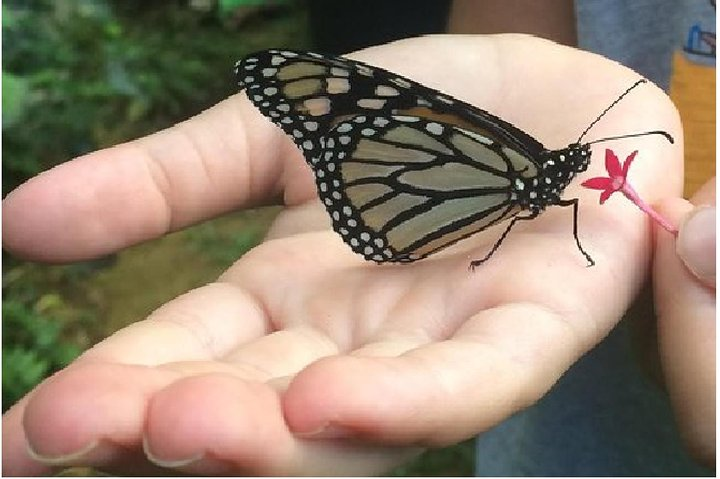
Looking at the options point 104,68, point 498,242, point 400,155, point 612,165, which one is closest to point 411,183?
point 400,155

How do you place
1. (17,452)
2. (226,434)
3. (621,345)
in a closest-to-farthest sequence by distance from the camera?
(226,434)
(17,452)
(621,345)

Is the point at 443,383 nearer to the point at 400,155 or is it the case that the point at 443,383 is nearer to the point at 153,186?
the point at 400,155

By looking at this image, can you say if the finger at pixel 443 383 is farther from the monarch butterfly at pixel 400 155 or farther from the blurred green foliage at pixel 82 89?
the blurred green foliage at pixel 82 89

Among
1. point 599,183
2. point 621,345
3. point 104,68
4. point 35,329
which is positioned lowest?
point 35,329

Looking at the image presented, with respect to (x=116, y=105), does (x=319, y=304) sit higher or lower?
higher

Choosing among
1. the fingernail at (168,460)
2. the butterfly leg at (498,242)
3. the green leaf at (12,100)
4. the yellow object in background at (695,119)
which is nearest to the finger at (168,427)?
the fingernail at (168,460)

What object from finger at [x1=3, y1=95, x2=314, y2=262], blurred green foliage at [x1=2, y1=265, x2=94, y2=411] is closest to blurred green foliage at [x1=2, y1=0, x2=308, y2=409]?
blurred green foliage at [x1=2, y1=265, x2=94, y2=411]
